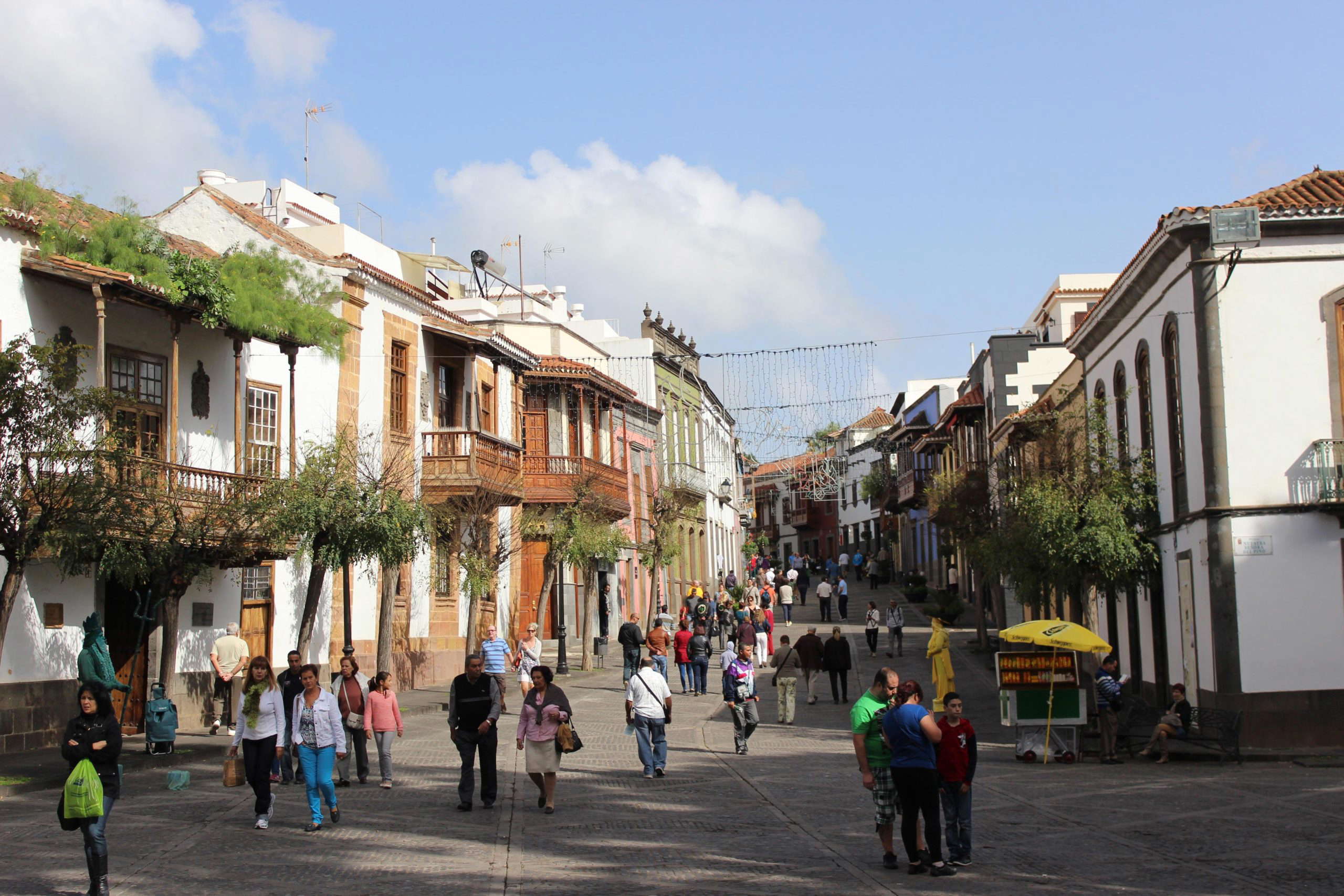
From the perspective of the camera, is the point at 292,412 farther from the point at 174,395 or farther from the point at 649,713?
the point at 649,713

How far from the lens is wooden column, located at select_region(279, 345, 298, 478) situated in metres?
23.2

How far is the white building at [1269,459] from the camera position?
19922 mm

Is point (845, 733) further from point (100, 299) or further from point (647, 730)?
point (100, 299)

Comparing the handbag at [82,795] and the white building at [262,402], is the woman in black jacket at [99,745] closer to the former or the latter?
the handbag at [82,795]

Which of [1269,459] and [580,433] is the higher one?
[580,433]

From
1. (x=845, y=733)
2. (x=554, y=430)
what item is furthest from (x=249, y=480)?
(x=554, y=430)

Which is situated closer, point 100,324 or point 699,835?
point 699,835

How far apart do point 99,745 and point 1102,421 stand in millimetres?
19465

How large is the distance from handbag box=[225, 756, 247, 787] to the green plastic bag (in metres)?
4.32

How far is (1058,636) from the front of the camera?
18922mm

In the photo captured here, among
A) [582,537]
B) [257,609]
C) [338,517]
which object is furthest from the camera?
[582,537]

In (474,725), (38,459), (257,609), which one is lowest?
(474,725)

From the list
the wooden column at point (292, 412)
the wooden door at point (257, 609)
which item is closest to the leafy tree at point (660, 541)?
the wooden door at point (257, 609)

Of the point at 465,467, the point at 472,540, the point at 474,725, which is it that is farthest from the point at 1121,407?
the point at 474,725
